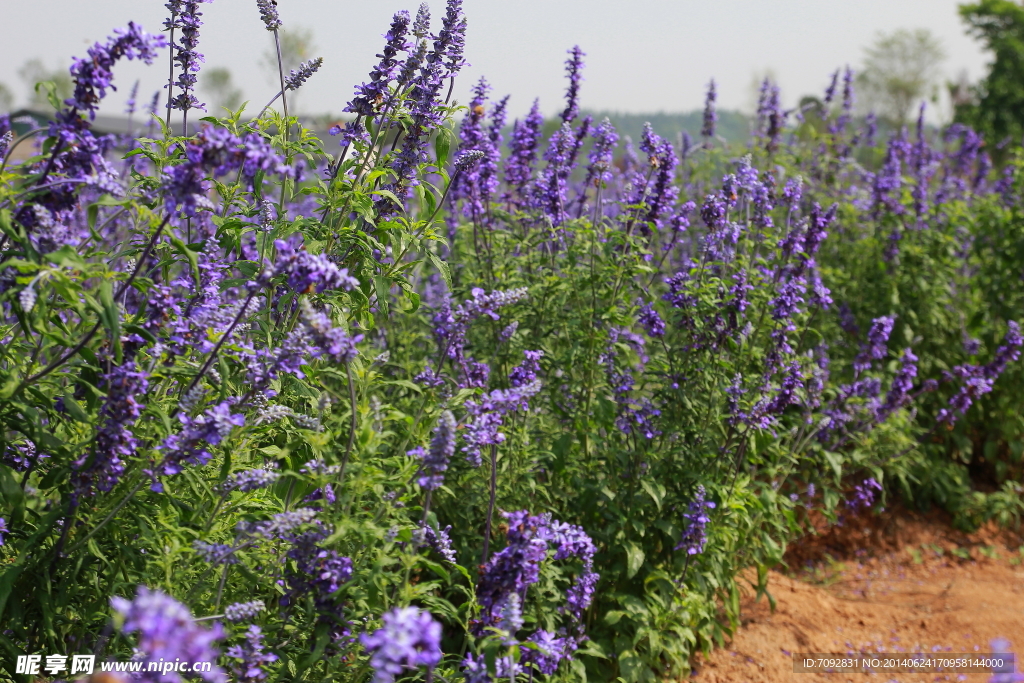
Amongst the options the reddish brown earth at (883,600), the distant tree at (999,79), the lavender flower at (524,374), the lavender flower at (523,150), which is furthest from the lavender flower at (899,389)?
the distant tree at (999,79)

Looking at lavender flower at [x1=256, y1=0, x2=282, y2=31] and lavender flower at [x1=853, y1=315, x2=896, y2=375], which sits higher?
lavender flower at [x1=256, y1=0, x2=282, y2=31]

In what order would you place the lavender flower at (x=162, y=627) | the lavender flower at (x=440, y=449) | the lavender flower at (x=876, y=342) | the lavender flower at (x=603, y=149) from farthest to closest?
the lavender flower at (x=876, y=342) → the lavender flower at (x=603, y=149) → the lavender flower at (x=440, y=449) → the lavender flower at (x=162, y=627)

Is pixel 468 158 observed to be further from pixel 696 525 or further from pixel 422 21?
pixel 696 525

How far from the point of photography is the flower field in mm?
2258

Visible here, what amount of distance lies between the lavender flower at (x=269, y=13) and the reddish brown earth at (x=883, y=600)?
11.5 ft

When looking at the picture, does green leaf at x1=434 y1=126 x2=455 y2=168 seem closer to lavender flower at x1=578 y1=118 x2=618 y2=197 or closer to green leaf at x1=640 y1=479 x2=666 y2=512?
lavender flower at x1=578 y1=118 x2=618 y2=197

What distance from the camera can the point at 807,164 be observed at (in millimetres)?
7840

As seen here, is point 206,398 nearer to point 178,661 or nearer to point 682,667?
point 178,661

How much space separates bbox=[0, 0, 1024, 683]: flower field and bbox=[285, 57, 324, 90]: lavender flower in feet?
0.05

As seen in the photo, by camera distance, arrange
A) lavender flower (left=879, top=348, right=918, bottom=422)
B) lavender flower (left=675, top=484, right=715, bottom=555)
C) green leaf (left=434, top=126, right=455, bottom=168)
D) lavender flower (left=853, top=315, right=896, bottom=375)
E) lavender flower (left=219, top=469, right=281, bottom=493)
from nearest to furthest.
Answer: lavender flower (left=219, top=469, right=281, bottom=493) < green leaf (left=434, top=126, right=455, bottom=168) < lavender flower (left=675, top=484, right=715, bottom=555) < lavender flower (left=853, top=315, right=896, bottom=375) < lavender flower (left=879, top=348, right=918, bottom=422)

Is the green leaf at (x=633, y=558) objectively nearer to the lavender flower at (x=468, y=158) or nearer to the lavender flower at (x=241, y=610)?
the lavender flower at (x=468, y=158)

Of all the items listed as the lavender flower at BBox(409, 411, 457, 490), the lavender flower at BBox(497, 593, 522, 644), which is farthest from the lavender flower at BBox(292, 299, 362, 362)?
the lavender flower at BBox(497, 593, 522, 644)

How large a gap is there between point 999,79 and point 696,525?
36998 mm

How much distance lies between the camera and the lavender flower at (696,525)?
11.6 ft
